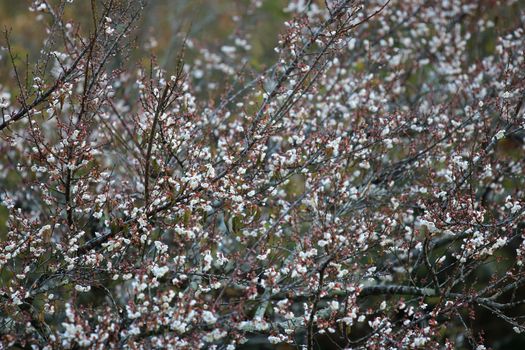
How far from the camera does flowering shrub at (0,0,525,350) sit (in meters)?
5.41

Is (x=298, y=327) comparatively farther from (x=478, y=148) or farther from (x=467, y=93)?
(x=467, y=93)

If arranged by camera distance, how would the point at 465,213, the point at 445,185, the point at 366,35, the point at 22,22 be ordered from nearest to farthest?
1. the point at 465,213
2. the point at 445,185
3. the point at 366,35
4. the point at 22,22

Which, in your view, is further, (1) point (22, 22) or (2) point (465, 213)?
(1) point (22, 22)

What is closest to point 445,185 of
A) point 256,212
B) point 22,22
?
point 256,212

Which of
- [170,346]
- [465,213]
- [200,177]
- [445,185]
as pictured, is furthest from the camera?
[445,185]

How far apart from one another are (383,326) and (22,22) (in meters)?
14.9

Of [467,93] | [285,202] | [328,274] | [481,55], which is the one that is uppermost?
[481,55]

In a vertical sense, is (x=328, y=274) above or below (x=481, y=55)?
below

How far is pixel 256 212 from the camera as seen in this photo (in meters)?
6.22

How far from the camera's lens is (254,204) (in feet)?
20.1

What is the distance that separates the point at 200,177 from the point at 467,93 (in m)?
5.12

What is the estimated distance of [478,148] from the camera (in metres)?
7.40

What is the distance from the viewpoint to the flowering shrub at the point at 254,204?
541cm

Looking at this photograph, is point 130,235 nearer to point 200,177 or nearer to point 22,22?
point 200,177
